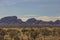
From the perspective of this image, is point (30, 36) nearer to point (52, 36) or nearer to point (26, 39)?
point (26, 39)

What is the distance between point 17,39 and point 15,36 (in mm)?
2357

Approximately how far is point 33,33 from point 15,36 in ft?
21.7

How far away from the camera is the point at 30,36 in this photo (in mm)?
70938

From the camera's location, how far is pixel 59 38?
65.1m

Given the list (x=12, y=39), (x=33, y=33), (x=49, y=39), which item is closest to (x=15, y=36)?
(x=12, y=39)

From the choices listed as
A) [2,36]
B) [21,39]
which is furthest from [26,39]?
[2,36]

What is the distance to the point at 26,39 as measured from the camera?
68750 mm

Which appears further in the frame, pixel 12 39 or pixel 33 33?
pixel 33 33

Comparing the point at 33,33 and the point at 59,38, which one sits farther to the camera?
the point at 33,33

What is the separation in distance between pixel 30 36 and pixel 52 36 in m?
7.41

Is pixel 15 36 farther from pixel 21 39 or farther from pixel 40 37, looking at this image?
pixel 40 37

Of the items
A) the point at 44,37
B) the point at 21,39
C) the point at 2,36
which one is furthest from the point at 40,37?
the point at 2,36

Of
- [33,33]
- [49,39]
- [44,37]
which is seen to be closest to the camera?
[49,39]

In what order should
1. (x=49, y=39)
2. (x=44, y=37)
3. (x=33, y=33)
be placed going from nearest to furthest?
(x=49, y=39)
(x=44, y=37)
(x=33, y=33)
